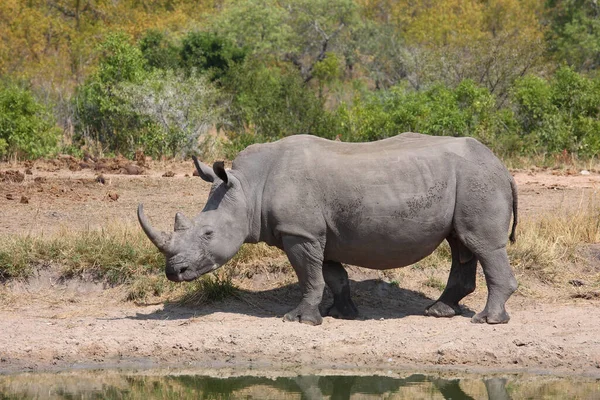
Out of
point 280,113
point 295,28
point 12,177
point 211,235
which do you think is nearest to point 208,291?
point 211,235

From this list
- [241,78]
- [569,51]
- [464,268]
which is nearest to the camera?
[464,268]

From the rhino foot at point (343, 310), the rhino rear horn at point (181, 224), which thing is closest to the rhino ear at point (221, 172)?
the rhino rear horn at point (181, 224)

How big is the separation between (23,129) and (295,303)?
8729 mm

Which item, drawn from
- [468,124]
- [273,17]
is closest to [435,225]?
[468,124]

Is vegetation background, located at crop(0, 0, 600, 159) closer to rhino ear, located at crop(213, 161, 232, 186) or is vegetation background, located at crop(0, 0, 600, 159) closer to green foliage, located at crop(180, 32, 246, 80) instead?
green foliage, located at crop(180, 32, 246, 80)

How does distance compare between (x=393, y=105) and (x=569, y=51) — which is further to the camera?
(x=569, y=51)

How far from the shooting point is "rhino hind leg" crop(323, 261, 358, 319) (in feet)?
31.9

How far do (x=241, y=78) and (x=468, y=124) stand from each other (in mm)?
5294

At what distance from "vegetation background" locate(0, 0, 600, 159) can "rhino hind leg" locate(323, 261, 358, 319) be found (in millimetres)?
7972

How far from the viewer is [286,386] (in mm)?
8461

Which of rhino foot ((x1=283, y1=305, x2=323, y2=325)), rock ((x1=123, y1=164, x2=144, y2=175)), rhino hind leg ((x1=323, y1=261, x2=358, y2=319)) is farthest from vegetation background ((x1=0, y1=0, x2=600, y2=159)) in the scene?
rhino foot ((x1=283, y1=305, x2=323, y2=325))

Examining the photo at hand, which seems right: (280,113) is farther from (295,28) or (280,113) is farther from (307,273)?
(295,28)

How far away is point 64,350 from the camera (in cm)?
900

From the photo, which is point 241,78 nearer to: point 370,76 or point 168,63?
point 168,63
